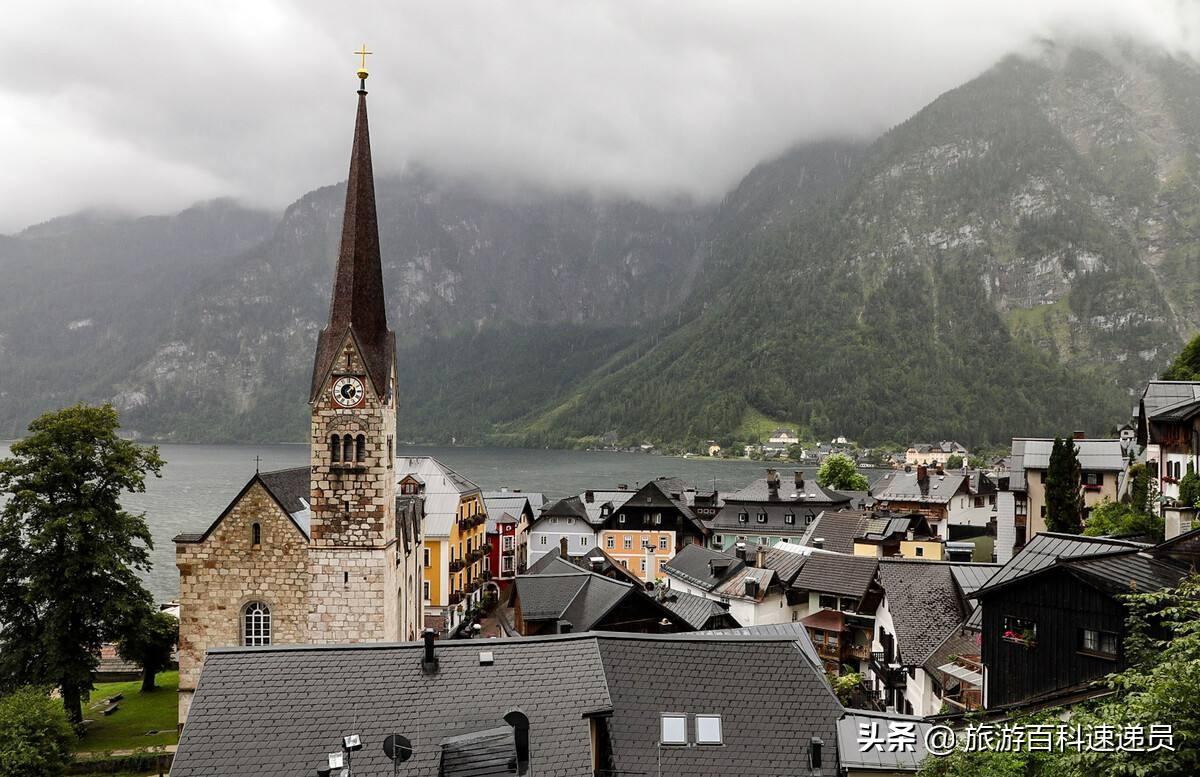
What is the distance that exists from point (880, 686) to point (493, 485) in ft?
469

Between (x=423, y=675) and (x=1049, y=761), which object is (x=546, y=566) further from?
(x=1049, y=761)

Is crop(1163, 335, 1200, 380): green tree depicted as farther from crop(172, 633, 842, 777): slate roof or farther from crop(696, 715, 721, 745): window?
crop(696, 715, 721, 745): window

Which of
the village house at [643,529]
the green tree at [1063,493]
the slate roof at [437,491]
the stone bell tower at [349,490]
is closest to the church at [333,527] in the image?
the stone bell tower at [349,490]

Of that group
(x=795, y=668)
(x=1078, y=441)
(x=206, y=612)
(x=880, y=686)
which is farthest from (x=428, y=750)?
(x=1078, y=441)

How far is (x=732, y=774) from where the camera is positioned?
16719 millimetres

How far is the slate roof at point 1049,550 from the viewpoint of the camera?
23.3 m

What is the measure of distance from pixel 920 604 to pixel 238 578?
2735 centimetres

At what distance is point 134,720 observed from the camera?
122 feet

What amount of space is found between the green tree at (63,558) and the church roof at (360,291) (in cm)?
1153

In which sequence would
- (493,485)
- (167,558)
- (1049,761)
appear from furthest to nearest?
(493,485) < (167,558) < (1049,761)

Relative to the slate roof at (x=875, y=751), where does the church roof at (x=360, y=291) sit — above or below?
above

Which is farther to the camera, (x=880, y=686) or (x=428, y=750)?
(x=880, y=686)

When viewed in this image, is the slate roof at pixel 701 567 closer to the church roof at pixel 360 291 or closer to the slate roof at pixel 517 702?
the church roof at pixel 360 291

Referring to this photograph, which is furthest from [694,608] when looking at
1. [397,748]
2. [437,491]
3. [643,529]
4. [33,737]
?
[643,529]
